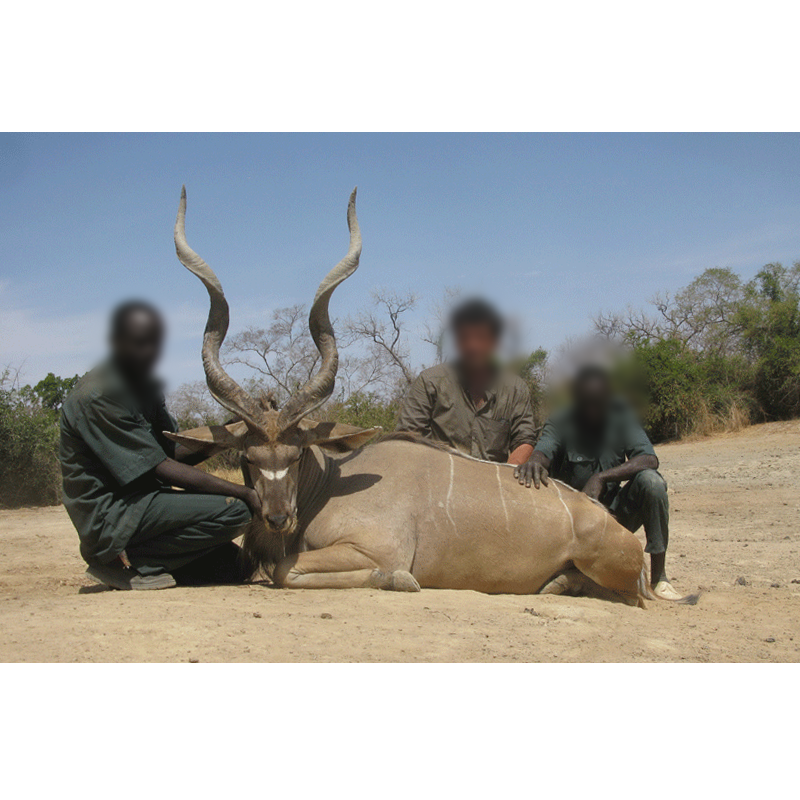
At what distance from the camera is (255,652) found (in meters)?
3.48

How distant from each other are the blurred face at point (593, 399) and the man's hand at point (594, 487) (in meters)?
0.41

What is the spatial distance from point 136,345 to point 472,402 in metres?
2.73

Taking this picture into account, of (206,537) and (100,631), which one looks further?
(206,537)

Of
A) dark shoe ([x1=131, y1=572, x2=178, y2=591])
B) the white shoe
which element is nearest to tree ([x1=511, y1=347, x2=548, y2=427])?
the white shoe

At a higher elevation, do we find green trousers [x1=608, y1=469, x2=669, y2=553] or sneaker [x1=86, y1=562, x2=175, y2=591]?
green trousers [x1=608, y1=469, x2=669, y2=553]

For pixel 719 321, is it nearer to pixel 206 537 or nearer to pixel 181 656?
pixel 206 537

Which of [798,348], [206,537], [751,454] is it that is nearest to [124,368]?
[206,537]

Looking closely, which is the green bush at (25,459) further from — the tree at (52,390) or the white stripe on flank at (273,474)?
the white stripe on flank at (273,474)

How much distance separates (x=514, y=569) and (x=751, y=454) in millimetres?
9630

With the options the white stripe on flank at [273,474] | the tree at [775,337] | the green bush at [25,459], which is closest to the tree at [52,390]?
the green bush at [25,459]

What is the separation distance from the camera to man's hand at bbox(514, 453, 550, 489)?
218 inches

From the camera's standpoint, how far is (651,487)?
5.61m

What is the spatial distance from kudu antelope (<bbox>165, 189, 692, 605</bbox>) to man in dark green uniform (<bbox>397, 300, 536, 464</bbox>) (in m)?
0.91

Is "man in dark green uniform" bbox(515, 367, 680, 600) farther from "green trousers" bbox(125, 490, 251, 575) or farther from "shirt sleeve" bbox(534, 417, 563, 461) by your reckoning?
"green trousers" bbox(125, 490, 251, 575)
